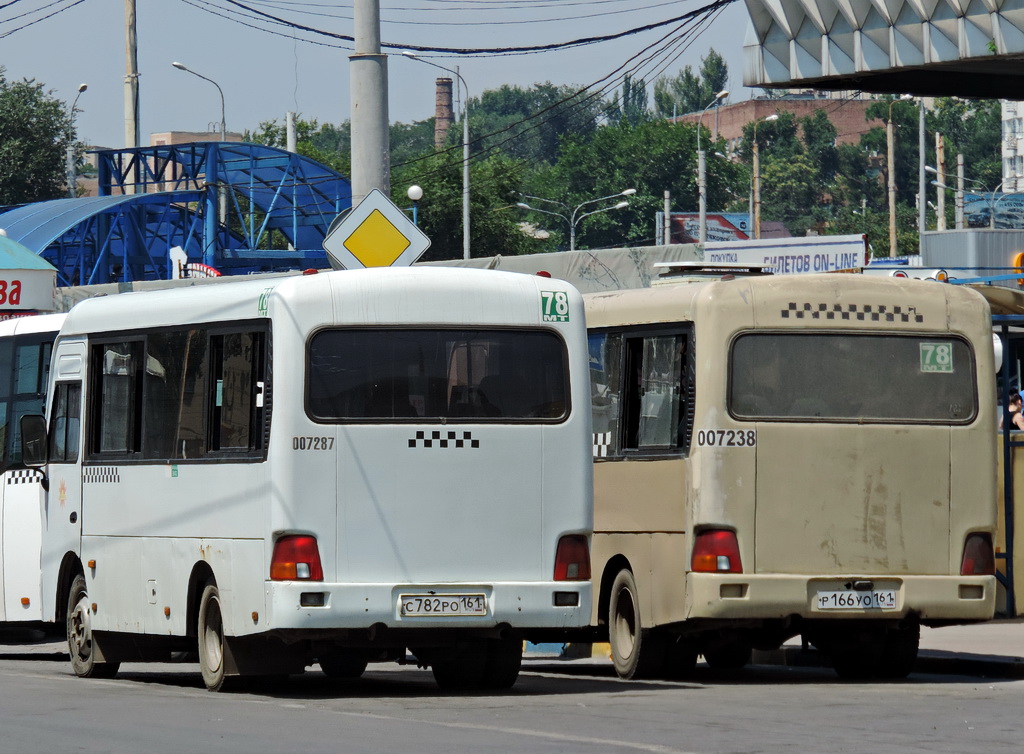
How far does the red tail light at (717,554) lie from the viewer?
13.0m

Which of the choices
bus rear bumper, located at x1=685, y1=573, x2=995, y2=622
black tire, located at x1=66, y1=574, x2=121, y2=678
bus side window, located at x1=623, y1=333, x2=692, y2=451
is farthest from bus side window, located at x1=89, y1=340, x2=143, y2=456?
bus rear bumper, located at x1=685, y1=573, x2=995, y2=622

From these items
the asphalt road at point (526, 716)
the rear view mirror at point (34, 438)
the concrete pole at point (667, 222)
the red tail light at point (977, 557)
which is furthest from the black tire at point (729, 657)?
the concrete pole at point (667, 222)

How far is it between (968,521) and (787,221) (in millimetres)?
133688

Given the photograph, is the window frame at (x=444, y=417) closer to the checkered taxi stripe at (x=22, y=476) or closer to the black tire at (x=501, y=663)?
the black tire at (x=501, y=663)

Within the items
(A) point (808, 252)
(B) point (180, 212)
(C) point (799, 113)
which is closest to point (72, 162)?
(B) point (180, 212)

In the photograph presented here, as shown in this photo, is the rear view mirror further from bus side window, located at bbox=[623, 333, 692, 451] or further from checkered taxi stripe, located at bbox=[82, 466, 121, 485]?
bus side window, located at bbox=[623, 333, 692, 451]

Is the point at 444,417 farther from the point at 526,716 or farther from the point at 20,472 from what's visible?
the point at 20,472

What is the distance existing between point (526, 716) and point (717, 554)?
2.63 m

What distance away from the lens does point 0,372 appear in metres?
19.0

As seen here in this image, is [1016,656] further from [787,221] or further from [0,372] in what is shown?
[787,221]

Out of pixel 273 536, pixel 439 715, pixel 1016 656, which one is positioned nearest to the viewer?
pixel 439 715

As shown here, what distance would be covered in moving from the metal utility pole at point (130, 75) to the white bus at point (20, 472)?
42.4 m

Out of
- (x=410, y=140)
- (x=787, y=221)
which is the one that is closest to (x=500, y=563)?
(x=787, y=221)

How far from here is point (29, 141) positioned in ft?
300
